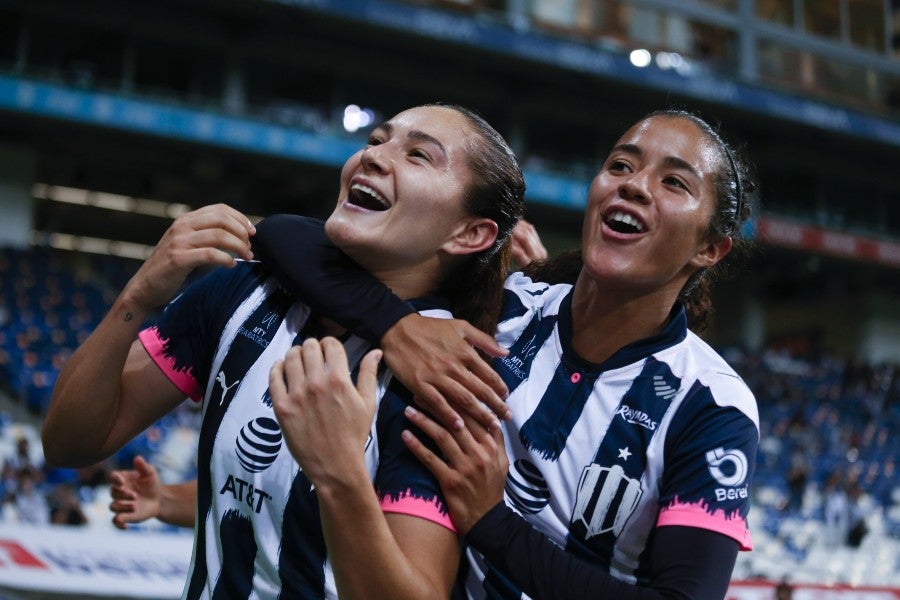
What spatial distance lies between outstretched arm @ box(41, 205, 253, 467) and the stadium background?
29.3 ft

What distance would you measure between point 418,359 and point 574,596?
531 mm

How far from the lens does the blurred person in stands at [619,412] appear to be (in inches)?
72.2

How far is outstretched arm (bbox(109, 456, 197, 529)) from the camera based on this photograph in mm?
2639

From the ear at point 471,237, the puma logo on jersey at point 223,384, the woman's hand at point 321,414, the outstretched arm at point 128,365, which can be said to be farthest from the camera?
the ear at point 471,237

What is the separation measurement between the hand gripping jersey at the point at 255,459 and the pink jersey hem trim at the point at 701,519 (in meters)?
0.44

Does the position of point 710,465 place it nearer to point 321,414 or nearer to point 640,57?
point 321,414

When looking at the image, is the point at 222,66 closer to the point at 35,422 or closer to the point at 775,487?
the point at 35,422

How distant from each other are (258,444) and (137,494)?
36.9 inches

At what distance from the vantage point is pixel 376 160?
81.1 inches

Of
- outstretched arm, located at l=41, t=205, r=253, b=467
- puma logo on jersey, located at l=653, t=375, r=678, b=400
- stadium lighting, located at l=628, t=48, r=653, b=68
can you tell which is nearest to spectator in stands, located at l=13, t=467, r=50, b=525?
outstretched arm, located at l=41, t=205, r=253, b=467

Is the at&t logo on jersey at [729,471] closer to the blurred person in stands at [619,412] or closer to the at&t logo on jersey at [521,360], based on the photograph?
the blurred person in stands at [619,412]

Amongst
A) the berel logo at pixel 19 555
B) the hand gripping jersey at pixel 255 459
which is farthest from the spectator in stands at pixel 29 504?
the hand gripping jersey at pixel 255 459

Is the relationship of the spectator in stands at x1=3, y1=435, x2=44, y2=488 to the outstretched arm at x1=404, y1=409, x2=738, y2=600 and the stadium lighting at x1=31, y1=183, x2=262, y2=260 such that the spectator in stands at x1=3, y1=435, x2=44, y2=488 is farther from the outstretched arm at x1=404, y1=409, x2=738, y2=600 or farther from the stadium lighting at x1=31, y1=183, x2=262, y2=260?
the stadium lighting at x1=31, y1=183, x2=262, y2=260

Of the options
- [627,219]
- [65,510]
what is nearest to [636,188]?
[627,219]
